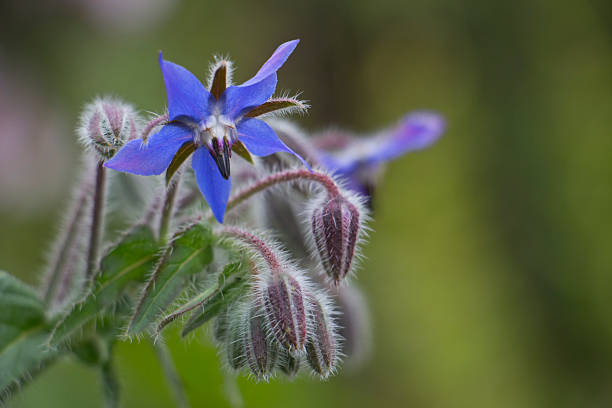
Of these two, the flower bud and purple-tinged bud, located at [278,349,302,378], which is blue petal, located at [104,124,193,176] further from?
purple-tinged bud, located at [278,349,302,378]

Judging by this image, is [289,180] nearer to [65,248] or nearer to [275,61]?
[275,61]

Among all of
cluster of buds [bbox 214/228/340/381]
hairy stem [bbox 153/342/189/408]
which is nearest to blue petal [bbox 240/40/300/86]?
cluster of buds [bbox 214/228/340/381]

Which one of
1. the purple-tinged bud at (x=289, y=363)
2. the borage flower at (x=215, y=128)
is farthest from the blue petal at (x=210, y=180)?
the purple-tinged bud at (x=289, y=363)

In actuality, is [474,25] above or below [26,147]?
above

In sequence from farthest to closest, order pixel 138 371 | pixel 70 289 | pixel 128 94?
pixel 128 94 < pixel 138 371 < pixel 70 289

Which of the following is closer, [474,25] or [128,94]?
[128,94]

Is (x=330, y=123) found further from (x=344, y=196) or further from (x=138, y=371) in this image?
(x=344, y=196)

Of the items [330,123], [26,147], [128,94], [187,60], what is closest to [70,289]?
[26,147]
